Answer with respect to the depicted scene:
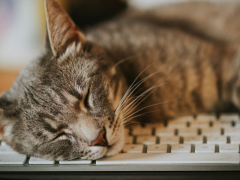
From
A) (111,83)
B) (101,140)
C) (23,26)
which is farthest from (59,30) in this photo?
(23,26)

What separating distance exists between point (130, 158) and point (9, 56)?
3.34 ft

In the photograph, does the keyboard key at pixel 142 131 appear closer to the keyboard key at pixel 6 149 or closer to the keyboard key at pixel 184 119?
the keyboard key at pixel 184 119

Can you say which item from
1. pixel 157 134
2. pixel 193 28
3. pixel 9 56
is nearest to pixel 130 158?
pixel 157 134

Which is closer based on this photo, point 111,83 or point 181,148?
point 181,148

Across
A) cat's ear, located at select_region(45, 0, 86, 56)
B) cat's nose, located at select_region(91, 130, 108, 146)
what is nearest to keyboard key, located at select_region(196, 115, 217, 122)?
cat's nose, located at select_region(91, 130, 108, 146)

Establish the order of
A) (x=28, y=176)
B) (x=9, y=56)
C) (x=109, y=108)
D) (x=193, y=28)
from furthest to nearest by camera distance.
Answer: (x=9, y=56) < (x=193, y=28) < (x=109, y=108) < (x=28, y=176)

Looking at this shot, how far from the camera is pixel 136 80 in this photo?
1.04 metres

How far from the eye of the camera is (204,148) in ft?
2.46

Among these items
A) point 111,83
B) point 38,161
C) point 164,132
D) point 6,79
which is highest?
point 6,79

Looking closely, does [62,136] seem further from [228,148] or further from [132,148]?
[228,148]

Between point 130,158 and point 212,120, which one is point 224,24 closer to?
point 212,120

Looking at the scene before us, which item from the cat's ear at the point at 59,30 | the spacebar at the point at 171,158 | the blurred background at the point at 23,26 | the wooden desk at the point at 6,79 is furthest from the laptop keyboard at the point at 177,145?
the blurred background at the point at 23,26

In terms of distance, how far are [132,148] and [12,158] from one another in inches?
12.7

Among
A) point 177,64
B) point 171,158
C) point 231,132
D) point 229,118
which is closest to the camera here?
point 171,158
